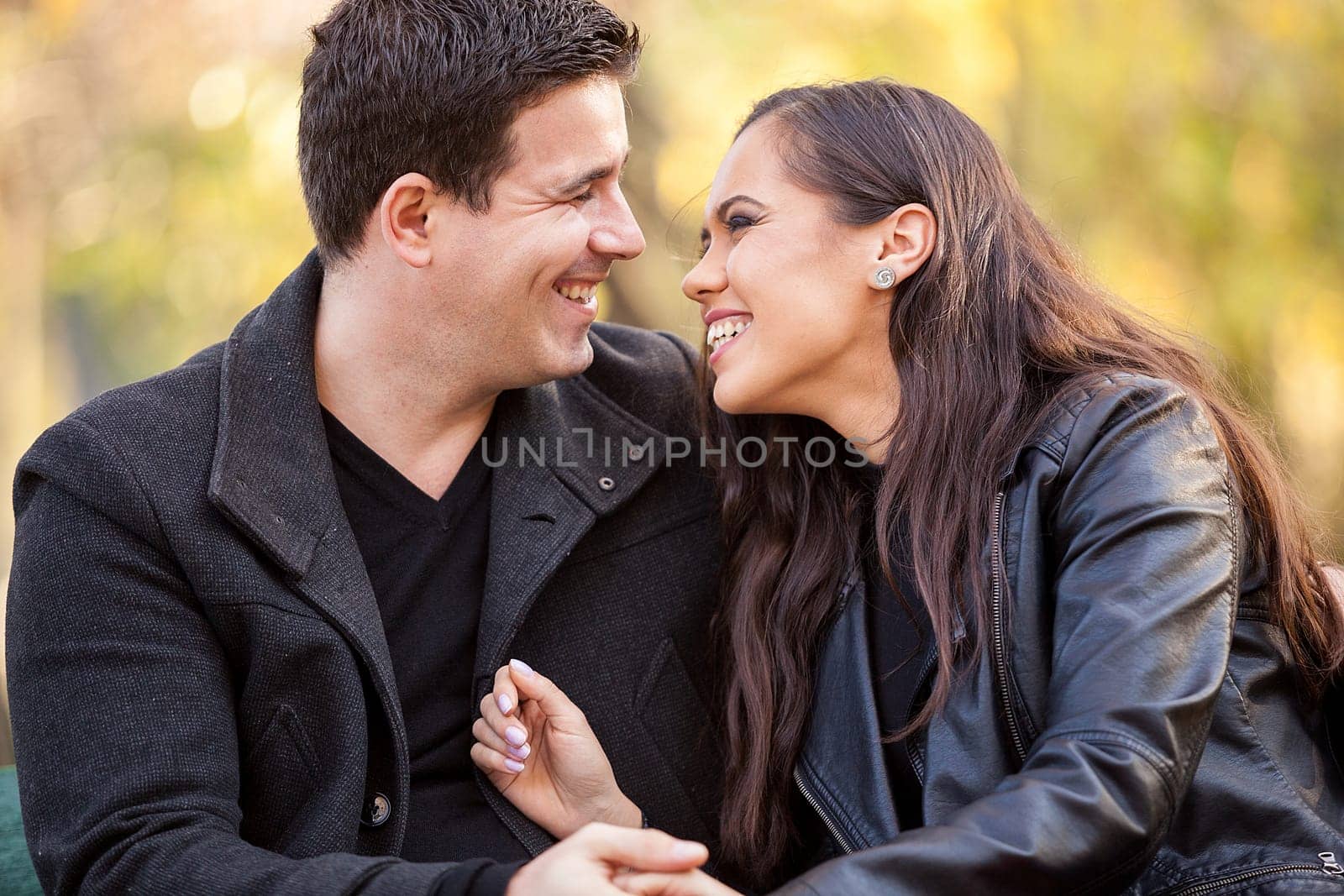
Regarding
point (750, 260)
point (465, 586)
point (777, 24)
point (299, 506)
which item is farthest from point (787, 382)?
point (777, 24)

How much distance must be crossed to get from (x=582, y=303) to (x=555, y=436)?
27 cm

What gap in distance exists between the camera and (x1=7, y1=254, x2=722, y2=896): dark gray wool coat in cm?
199

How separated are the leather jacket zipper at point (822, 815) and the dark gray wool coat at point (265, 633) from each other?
0.28 metres

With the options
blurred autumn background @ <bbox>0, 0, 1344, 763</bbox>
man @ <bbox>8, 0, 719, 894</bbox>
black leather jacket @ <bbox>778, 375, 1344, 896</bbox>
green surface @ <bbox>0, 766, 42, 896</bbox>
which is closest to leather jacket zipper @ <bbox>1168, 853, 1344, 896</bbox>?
black leather jacket @ <bbox>778, 375, 1344, 896</bbox>

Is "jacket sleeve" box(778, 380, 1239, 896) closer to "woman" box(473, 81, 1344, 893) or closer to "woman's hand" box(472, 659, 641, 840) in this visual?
"woman" box(473, 81, 1344, 893)

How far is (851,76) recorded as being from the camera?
170 inches

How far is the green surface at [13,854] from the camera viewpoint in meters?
2.37

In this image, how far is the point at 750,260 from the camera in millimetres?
2418

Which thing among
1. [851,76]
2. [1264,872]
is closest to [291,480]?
[1264,872]

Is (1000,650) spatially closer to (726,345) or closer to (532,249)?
(726,345)

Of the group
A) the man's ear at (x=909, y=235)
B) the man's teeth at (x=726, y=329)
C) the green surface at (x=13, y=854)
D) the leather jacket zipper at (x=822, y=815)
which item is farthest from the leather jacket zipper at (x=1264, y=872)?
the green surface at (x=13, y=854)

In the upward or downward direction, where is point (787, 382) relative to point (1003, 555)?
upward

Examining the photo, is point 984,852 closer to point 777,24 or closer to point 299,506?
point 299,506

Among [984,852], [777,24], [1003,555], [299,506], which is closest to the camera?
[984,852]
